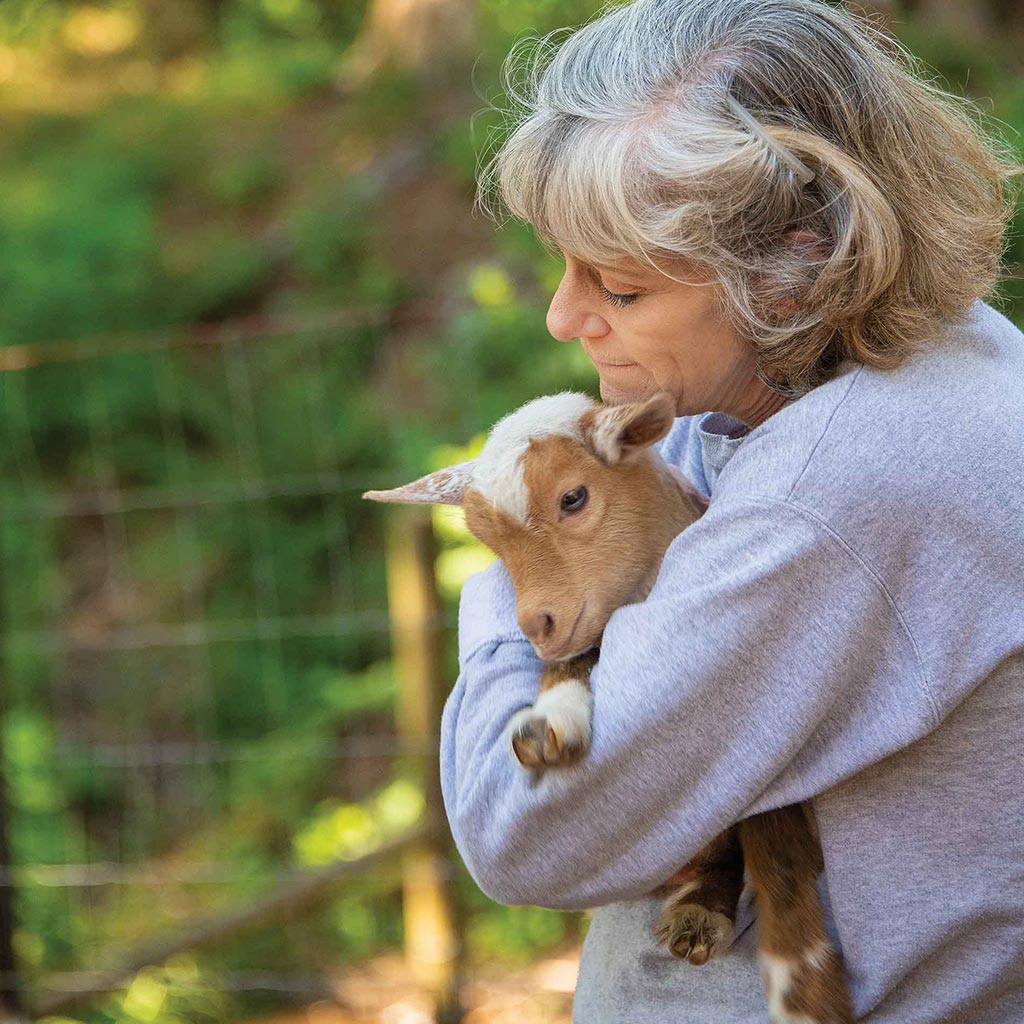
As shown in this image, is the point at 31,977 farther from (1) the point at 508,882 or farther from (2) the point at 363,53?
(2) the point at 363,53

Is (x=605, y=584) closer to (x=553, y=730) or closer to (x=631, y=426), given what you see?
(x=631, y=426)

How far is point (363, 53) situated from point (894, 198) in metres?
9.80

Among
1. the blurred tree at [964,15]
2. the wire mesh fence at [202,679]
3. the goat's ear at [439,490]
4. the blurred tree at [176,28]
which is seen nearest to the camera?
the goat's ear at [439,490]

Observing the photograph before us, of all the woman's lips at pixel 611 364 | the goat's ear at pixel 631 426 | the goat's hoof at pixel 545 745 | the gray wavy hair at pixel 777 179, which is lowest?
the goat's hoof at pixel 545 745

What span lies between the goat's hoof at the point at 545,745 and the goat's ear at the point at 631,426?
0.46 metres

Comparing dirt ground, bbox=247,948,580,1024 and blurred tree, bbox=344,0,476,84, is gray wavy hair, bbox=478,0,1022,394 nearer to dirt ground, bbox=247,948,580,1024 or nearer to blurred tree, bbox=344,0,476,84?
dirt ground, bbox=247,948,580,1024

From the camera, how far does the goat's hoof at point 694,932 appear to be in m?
1.68

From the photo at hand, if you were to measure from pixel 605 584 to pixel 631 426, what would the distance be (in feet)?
0.73

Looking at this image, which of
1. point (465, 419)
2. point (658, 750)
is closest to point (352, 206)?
point (465, 419)

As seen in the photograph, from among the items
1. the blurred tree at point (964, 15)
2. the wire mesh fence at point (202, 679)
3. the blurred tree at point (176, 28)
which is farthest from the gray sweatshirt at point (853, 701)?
the blurred tree at point (176, 28)

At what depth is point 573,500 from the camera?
6.13 feet

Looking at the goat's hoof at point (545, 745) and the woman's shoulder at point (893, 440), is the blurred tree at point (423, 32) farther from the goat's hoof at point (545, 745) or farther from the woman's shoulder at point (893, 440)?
the goat's hoof at point (545, 745)

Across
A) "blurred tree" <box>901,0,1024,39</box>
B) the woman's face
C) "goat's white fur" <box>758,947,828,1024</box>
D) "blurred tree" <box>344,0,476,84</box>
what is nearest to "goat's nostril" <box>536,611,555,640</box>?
the woman's face

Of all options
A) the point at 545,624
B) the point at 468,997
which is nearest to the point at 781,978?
the point at 545,624
